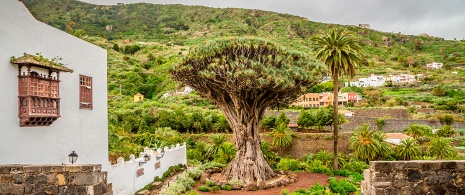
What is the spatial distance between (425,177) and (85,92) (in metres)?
12.3

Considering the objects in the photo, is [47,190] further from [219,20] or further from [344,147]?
[219,20]

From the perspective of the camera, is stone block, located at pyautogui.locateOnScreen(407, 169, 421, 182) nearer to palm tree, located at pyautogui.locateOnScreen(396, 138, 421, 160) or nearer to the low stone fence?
the low stone fence

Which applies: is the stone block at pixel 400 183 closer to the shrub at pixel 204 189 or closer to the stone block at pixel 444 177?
the stone block at pixel 444 177

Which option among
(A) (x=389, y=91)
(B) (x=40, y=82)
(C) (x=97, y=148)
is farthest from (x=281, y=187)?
(A) (x=389, y=91)

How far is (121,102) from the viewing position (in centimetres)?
4878

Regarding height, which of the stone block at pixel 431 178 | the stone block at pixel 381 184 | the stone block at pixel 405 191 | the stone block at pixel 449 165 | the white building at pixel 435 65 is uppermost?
the white building at pixel 435 65

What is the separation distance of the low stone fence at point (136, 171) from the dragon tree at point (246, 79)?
3390mm

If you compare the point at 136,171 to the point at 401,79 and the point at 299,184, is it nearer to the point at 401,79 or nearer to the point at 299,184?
the point at 299,184

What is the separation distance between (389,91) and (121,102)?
44258mm

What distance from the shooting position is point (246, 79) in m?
19.6

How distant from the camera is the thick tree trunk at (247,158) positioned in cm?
2161

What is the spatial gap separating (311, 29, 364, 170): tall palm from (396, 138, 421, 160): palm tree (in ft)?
21.6

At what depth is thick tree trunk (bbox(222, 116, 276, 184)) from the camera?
2161 centimetres

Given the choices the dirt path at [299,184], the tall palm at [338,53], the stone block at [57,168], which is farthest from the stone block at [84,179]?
the tall palm at [338,53]
